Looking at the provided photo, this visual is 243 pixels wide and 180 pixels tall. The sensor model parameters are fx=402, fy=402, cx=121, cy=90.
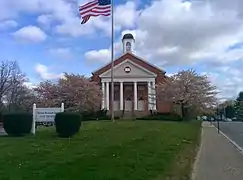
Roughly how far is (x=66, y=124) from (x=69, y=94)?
34.0 metres

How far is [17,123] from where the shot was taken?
2103 cm

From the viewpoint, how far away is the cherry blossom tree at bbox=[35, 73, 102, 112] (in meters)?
53.5

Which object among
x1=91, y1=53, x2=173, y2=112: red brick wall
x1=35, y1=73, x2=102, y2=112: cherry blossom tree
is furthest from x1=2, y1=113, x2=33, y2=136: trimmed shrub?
x1=91, y1=53, x2=173, y2=112: red brick wall

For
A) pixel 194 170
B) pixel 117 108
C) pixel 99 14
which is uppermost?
pixel 99 14

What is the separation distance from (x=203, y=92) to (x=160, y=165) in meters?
47.1

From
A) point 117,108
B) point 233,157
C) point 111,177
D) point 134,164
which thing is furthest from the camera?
point 117,108

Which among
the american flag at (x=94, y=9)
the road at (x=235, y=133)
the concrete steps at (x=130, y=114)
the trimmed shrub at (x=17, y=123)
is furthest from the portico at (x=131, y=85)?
the trimmed shrub at (x=17, y=123)

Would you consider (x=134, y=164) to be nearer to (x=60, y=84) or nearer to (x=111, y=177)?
(x=111, y=177)

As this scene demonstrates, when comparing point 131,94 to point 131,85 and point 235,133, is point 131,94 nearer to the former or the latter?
point 131,85

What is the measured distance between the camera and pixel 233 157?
1509cm

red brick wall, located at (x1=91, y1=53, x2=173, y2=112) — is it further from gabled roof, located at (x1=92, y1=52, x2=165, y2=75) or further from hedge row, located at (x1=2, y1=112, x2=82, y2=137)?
hedge row, located at (x1=2, y1=112, x2=82, y2=137)

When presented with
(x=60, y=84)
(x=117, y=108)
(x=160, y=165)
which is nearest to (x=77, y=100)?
(x=60, y=84)

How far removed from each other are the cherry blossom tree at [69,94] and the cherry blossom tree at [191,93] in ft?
37.4

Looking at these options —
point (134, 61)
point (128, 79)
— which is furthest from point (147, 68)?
point (128, 79)
